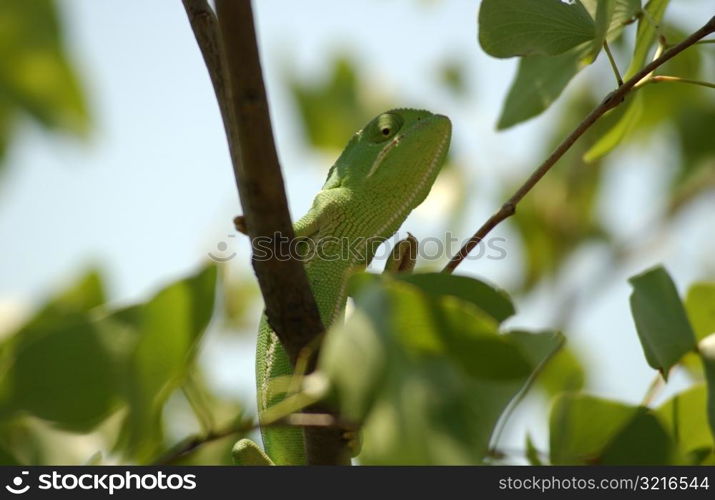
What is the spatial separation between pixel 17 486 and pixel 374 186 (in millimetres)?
1711

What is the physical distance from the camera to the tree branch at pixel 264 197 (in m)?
1.55

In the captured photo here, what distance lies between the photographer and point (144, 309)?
1.45 m

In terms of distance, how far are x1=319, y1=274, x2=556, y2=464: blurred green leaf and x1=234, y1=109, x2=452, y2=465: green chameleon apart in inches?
59.3

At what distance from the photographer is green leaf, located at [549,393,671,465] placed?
1609mm

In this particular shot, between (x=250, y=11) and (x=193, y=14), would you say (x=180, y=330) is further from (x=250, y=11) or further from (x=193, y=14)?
(x=193, y=14)

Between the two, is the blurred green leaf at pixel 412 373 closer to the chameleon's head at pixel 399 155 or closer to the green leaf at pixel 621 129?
the green leaf at pixel 621 129

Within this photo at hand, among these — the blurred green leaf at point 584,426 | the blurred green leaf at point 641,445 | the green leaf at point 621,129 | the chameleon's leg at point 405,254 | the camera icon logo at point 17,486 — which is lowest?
the blurred green leaf at point 641,445

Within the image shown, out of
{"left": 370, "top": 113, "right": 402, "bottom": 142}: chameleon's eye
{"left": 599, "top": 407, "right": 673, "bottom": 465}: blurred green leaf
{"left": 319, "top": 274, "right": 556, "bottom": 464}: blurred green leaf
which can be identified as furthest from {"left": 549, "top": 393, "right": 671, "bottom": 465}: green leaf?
{"left": 370, "top": 113, "right": 402, "bottom": 142}: chameleon's eye

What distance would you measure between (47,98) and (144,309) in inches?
80.5

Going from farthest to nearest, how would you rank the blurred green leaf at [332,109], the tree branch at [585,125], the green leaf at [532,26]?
1. the blurred green leaf at [332,109]
2. the green leaf at [532,26]
3. the tree branch at [585,125]

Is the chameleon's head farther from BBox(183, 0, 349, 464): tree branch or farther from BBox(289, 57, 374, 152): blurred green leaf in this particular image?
BBox(289, 57, 374, 152): blurred green leaf

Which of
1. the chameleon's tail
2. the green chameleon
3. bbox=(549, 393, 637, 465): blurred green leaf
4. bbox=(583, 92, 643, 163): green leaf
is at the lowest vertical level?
bbox=(549, 393, 637, 465): blurred green leaf

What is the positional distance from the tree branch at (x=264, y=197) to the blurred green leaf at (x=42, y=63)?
5.00 feet

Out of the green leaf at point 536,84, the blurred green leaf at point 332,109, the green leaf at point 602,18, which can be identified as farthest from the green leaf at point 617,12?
the blurred green leaf at point 332,109
